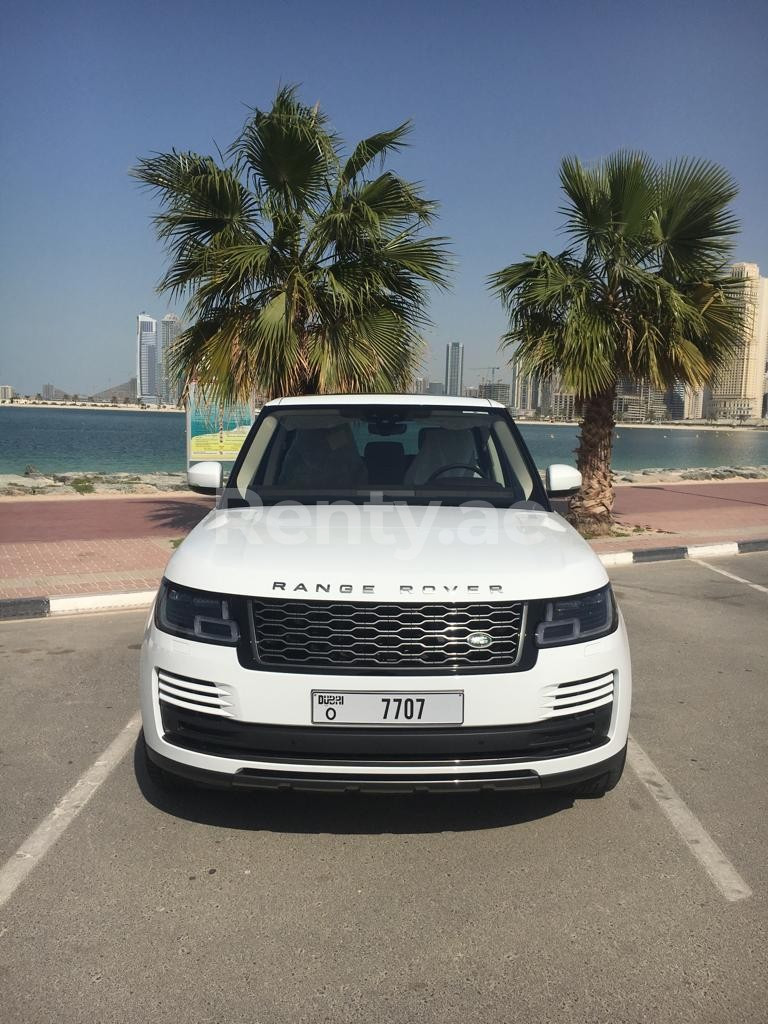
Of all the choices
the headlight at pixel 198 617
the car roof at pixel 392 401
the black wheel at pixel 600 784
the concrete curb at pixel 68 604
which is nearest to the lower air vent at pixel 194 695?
the headlight at pixel 198 617

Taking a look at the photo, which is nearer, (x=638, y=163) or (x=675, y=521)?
(x=638, y=163)

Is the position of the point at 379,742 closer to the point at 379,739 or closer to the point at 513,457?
the point at 379,739

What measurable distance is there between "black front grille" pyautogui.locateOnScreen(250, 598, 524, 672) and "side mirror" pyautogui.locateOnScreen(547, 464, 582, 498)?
1.60 metres

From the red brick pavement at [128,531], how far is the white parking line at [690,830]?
5121 mm

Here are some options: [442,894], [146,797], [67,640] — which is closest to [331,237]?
[67,640]

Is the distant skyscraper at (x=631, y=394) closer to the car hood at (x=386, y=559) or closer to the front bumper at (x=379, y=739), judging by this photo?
the car hood at (x=386, y=559)

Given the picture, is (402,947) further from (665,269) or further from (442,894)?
(665,269)

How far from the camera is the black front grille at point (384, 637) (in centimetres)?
289

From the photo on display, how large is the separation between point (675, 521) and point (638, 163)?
5937 mm

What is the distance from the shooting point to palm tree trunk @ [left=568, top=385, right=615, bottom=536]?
11.7 metres

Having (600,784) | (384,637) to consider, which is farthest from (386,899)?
(600,784)

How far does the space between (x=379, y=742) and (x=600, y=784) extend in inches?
42.1

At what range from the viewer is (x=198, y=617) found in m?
3.01

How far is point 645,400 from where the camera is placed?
12.8 metres
